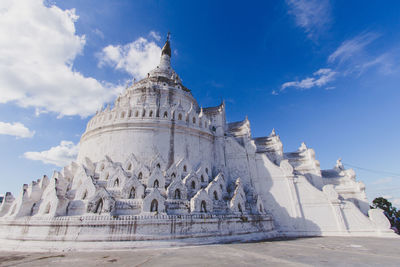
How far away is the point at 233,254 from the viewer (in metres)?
7.96

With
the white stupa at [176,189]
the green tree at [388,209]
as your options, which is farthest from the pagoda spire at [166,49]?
the green tree at [388,209]

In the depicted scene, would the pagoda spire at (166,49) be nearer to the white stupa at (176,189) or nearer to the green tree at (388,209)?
the white stupa at (176,189)

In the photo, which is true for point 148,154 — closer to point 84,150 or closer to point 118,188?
point 118,188

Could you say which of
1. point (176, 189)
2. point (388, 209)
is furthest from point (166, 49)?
point (388, 209)

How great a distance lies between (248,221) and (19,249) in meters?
12.4

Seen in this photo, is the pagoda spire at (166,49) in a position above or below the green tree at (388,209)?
above

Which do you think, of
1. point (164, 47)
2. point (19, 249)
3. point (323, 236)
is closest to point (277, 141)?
point (323, 236)

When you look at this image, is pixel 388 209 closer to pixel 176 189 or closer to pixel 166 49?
pixel 176 189

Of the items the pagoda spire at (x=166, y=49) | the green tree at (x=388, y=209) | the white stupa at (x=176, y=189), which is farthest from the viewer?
the pagoda spire at (x=166, y=49)

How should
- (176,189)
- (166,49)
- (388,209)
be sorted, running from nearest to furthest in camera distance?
(176,189)
(388,209)
(166,49)

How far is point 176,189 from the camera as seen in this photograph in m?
12.4

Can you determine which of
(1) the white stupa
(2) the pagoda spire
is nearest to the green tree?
(1) the white stupa

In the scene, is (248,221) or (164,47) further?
(164,47)

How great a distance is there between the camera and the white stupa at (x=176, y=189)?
33.8ft
